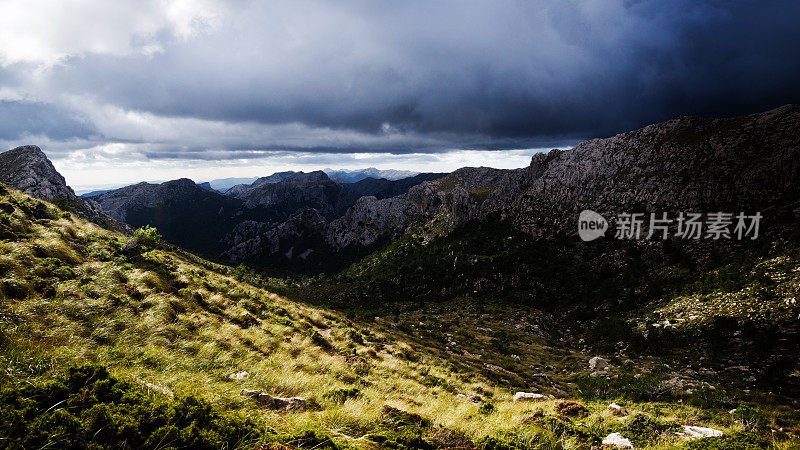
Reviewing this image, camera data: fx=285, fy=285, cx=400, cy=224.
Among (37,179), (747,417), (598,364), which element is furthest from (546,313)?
(37,179)

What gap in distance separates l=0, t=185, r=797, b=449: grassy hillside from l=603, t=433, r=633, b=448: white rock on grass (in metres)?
0.38

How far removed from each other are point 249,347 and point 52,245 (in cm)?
1147

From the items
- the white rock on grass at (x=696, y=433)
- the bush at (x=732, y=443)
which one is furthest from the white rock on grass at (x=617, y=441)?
the white rock on grass at (x=696, y=433)

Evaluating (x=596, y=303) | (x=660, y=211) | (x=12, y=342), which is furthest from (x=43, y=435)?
(x=660, y=211)

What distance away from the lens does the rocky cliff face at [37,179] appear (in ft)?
454

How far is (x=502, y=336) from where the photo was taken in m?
41.2

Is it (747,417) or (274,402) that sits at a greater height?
(274,402)

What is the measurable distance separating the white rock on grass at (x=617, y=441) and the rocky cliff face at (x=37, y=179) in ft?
624

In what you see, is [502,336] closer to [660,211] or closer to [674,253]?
[674,253]

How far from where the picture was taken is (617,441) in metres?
8.34

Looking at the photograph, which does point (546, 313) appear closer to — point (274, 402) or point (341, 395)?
point (341, 395)

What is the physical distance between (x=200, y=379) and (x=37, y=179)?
235718 millimetres
